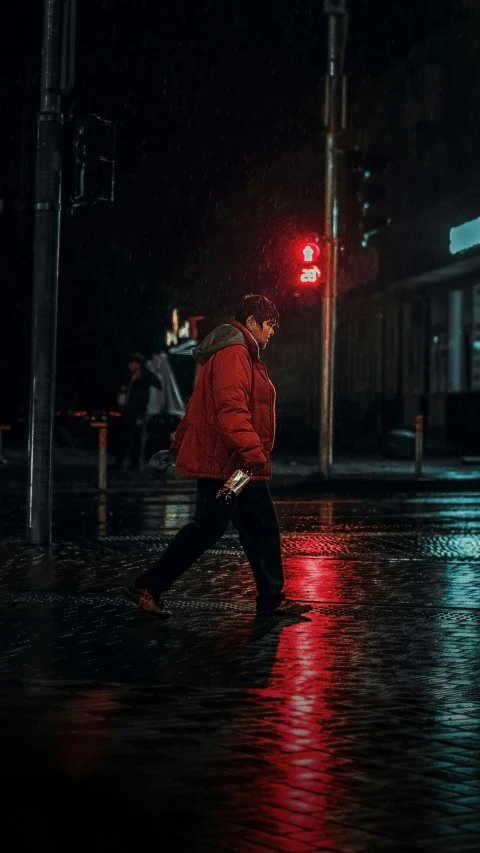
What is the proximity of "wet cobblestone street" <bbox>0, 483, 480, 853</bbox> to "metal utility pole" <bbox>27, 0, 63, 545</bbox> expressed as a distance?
38.7 inches

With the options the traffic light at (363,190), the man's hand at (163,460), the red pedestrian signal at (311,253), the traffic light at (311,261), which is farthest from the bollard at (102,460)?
the man's hand at (163,460)

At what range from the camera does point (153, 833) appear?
4.79 m

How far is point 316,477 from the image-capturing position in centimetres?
2478

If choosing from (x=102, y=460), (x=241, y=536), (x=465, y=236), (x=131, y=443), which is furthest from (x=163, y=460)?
(x=465, y=236)

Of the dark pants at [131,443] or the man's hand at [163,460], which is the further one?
the dark pants at [131,443]

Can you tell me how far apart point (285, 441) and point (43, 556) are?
2991cm

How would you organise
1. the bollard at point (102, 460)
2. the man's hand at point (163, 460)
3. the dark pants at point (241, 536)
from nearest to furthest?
1. the dark pants at point (241, 536)
2. the man's hand at point (163, 460)
3. the bollard at point (102, 460)

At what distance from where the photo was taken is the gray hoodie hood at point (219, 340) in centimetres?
944

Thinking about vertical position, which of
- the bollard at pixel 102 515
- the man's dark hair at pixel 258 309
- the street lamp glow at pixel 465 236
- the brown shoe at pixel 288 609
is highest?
the street lamp glow at pixel 465 236

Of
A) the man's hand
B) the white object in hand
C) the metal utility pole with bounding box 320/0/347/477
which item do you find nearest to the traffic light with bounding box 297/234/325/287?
the metal utility pole with bounding box 320/0/347/477

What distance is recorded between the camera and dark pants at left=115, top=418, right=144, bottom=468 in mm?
27641

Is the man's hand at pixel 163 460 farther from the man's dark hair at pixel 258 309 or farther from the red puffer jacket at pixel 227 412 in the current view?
the man's dark hair at pixel 258 309

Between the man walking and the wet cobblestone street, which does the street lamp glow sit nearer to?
the wet cobblestone street

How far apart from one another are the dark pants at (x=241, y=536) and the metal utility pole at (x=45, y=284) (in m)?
4.42
